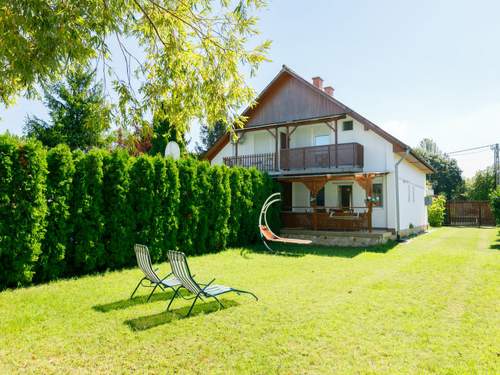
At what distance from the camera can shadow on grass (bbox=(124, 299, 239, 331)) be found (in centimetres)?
462

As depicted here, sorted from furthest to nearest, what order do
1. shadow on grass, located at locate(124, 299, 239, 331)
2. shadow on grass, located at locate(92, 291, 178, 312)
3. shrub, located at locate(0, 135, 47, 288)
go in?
shrub, located at locate(0, 135, 47, 288) < shadow on grass, located at locate(92, 291, 178, 312) < shadow on grass, located at locate(124, 299, 239, 331)

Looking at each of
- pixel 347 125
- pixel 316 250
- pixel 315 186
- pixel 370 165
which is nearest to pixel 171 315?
pixel 316 250

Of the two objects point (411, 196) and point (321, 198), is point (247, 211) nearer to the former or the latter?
point (321, 198)

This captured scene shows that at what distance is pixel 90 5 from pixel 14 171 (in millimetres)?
3878

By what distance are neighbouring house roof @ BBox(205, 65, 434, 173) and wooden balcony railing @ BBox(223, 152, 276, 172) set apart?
1.54m

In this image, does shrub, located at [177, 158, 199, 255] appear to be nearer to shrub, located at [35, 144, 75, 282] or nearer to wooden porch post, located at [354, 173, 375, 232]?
shrub, located at [35, 144, 75, 282]

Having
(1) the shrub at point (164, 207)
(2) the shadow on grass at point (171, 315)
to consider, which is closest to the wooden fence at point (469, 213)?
(1) the shrub at point (164, 207)

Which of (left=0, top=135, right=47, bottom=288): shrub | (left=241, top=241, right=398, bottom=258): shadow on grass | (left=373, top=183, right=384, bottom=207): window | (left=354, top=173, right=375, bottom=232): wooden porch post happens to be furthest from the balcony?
(left=0, top=135, right=47, bottom=288): shrub

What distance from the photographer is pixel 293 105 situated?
17984 mm

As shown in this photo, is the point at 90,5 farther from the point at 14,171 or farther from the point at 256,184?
the point at 256,184

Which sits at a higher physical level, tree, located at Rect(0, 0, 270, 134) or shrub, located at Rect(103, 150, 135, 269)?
tree, located at Rect(0, 0, 270, 134)

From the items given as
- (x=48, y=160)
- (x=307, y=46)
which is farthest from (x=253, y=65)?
(x=307, y=46)

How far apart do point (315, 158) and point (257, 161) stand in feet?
11.8

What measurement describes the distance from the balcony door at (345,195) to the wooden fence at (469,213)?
14881 millimetres
